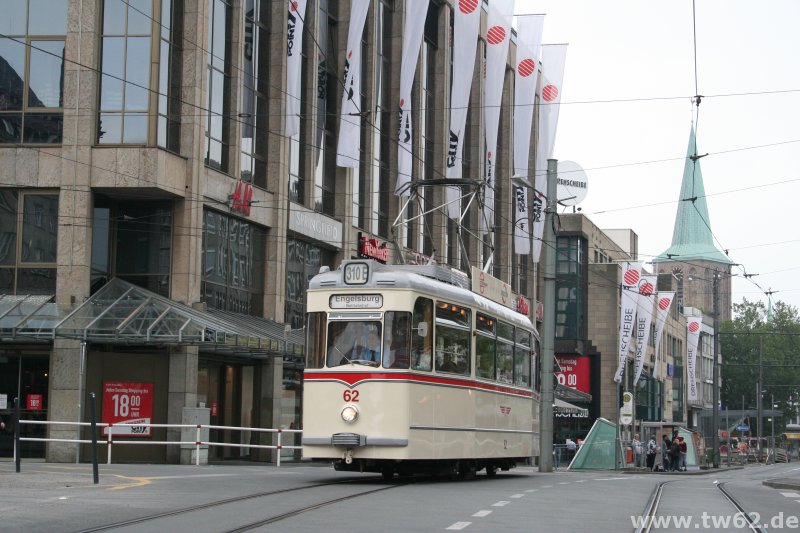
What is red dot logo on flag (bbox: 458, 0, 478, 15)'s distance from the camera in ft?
144

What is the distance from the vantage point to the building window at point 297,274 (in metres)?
37.7

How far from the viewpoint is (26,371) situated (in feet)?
99.7

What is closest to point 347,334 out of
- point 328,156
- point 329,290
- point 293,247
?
point 329,290

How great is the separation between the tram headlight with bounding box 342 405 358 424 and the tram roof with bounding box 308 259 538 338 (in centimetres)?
188

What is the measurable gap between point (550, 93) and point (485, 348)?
3085 centimetres

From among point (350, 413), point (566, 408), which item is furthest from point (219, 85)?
point (566, 408)

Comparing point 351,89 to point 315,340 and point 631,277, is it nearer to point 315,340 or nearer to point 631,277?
point 315,340

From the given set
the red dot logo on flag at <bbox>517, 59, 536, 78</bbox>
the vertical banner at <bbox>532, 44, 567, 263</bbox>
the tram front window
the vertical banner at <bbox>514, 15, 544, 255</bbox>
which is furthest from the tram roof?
the vertical banner at <bbox>532, 44, 567, 263</bbox>

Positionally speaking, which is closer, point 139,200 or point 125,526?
point 125,526

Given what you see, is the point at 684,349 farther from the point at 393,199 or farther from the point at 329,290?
the point at 329,290

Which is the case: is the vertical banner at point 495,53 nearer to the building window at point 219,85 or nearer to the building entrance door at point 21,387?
→ the building window at point 219,85

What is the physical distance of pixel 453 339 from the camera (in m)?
21.2

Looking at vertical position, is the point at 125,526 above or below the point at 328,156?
below

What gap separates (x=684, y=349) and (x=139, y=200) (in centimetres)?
7876
